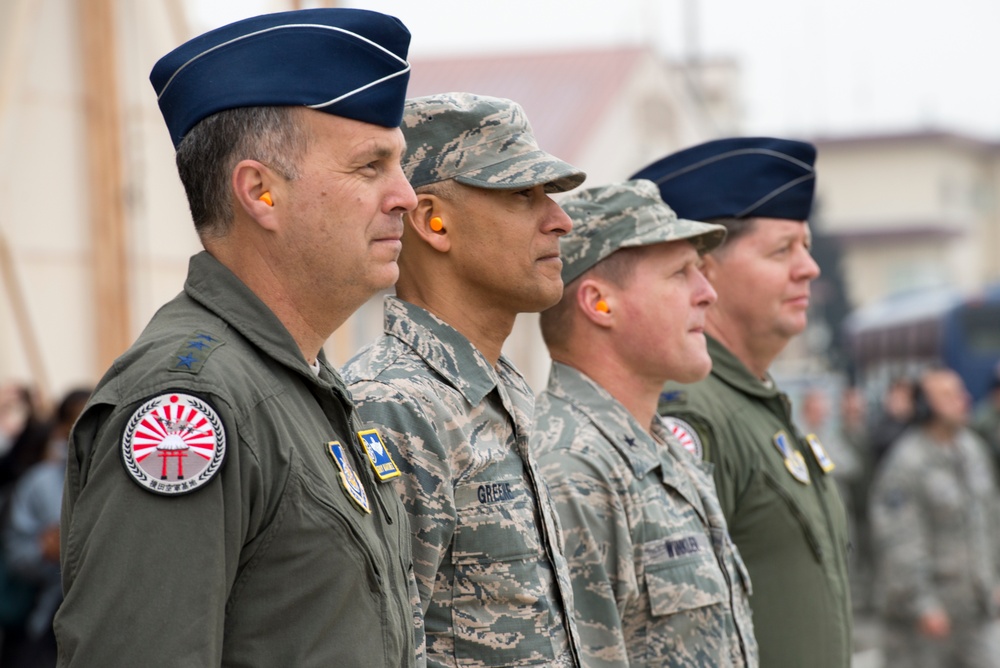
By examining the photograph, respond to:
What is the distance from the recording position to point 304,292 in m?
2.05

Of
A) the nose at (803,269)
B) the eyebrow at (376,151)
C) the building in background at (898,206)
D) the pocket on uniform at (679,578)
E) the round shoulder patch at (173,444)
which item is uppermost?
the building in background at (898,206)

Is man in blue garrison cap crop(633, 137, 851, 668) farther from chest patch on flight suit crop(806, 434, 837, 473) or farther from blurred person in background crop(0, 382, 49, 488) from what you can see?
blurred person in background crop(0, 382, 49, 488)

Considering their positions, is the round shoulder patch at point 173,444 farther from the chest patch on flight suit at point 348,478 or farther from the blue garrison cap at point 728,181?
the blue garrison cap at point 728,181

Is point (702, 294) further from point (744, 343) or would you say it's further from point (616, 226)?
point (744, 343)

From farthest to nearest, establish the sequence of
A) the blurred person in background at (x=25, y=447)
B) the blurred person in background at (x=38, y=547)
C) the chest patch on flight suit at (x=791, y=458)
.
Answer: the blurred person in background at (x=25, y=447) → the blurred person in background at (x=38, y=547) → the chest patch on flight suit at (x=791, y=458)

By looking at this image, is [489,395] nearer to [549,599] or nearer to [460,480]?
[460,480]

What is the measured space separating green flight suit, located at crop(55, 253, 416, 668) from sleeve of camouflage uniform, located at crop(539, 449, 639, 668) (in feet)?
2.86

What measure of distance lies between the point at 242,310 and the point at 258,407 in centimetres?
19

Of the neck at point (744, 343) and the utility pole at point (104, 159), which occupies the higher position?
the utility pole at point (104, 159)

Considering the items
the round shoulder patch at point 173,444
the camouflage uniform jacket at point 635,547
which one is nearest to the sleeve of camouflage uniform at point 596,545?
the camouflage uniform jacket at point 635,547

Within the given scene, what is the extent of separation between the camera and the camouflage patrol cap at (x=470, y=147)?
8.86 ft

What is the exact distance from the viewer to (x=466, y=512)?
2488 millimetres

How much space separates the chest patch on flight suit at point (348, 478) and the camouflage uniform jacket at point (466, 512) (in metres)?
0.40

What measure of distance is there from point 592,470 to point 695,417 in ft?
2.41
